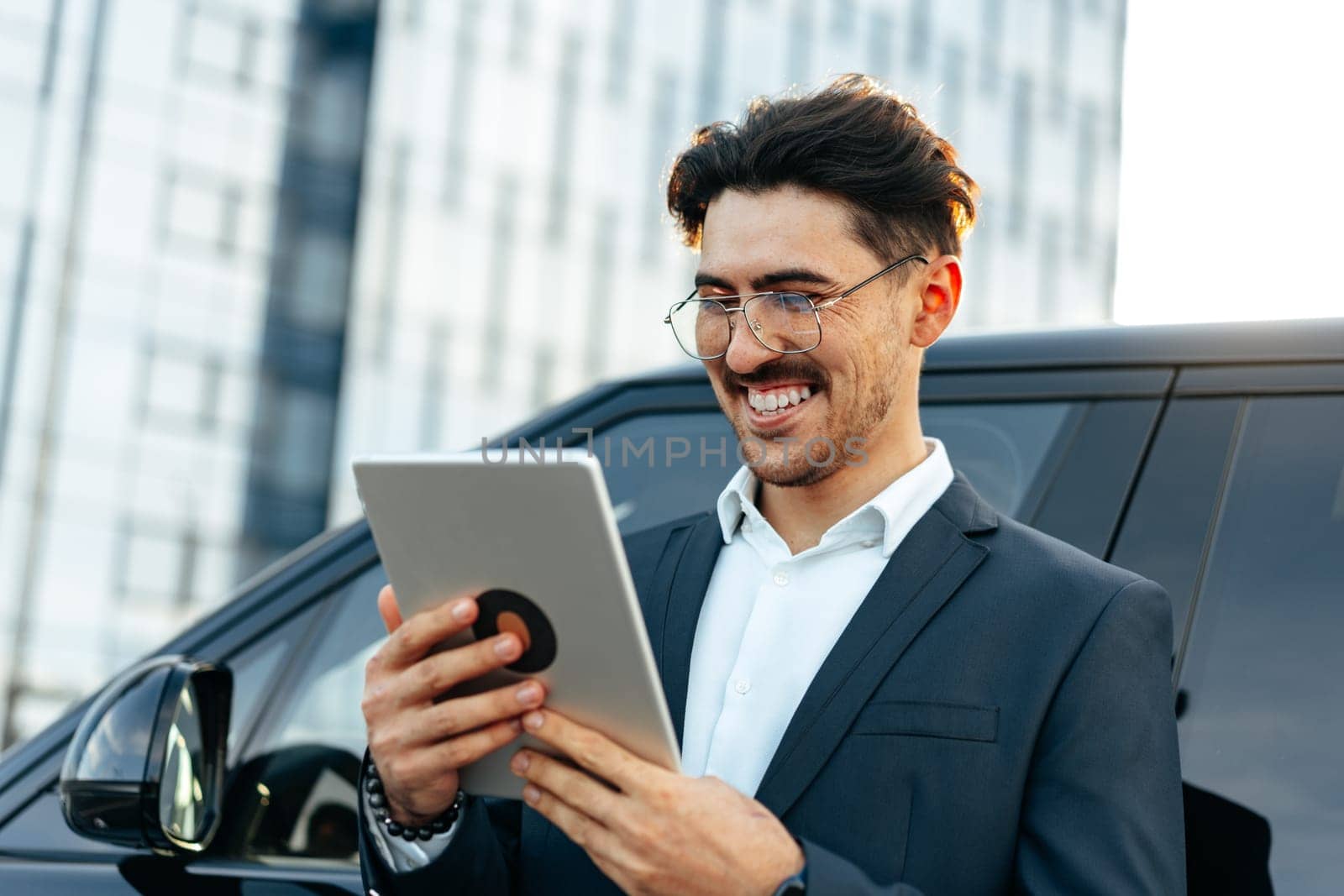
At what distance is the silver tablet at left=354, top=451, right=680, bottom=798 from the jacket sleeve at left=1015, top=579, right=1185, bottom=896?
0.43 m

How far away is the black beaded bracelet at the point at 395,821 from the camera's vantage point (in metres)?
1.72

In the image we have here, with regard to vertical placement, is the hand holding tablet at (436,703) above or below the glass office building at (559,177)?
below

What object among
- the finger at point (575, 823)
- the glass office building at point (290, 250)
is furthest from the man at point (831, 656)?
the glass office building at point (290, 250)

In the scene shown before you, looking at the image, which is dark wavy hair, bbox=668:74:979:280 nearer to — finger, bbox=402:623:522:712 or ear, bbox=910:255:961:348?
ear, bbox=910:255:961:348

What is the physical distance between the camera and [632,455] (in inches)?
96.2

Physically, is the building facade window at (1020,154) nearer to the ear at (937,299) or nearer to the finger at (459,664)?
the ear at (937,299)

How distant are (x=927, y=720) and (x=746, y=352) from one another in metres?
0.53

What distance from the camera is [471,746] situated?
1.50 metres

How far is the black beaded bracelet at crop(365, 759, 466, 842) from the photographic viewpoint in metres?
1.72

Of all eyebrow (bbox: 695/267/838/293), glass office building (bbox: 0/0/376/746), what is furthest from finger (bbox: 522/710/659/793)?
glass office building (bbox: 0/0/376/746)

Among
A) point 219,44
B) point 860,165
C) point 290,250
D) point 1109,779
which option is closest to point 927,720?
point 1109,779

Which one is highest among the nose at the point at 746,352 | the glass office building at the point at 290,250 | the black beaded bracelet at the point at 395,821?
the glass office building at the point at 290,250

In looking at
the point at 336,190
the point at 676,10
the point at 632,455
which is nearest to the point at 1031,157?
the point at 676,10

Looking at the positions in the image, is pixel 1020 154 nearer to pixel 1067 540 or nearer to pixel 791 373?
pixel 1067 540
